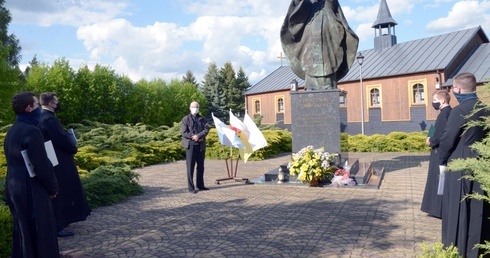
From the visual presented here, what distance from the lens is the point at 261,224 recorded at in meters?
5.90

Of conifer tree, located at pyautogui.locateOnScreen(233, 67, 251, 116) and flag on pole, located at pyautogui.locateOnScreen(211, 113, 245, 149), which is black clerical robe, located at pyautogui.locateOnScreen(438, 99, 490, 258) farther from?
conifer tree, located at pyautogui.locateOnScreen(233, 67, 251, 116)

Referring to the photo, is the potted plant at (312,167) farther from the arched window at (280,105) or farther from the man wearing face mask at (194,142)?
the arched window at (280,105)

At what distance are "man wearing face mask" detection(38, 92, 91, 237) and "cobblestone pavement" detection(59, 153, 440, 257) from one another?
29cm

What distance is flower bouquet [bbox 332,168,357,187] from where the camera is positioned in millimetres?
8922

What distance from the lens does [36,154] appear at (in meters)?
3.90

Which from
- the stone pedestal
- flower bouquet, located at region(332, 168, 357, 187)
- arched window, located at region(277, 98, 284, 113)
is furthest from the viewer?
arched window, located at region(277, 98, 284, 113)

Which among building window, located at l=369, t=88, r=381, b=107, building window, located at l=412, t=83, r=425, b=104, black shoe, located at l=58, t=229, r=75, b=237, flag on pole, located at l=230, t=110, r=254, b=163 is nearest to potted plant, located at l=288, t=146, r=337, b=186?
flag on pole, located at l=230, t=110, r=254, b=163

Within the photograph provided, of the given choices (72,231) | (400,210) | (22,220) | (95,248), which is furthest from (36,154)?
(400,210)

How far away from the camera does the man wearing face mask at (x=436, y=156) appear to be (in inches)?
232

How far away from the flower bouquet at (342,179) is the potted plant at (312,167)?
23cm

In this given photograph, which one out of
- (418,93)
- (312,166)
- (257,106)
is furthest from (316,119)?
(257,106)

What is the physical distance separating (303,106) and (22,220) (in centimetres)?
778

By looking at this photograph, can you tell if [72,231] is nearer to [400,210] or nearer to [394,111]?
[400,210]

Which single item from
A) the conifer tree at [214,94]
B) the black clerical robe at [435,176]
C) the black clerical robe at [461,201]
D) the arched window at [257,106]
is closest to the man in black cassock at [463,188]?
the black clerical robe at [461,201]
